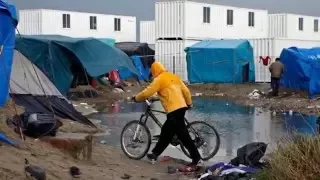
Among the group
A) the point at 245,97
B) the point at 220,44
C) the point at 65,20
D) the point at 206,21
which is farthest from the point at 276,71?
the point at 65,20

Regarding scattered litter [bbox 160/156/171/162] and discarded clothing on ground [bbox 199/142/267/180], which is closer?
discarded clothing on ground [bbox 199/142/267/180]

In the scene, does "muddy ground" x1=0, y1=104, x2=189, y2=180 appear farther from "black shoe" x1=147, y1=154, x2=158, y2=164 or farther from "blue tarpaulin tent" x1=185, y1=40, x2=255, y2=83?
"blue tarpaulin tent" x1=185, y1=40, x2=255, y2=83

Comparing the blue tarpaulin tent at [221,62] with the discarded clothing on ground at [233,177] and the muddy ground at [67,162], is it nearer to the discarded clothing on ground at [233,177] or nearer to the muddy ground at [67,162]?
the muddy ground at [67,162]

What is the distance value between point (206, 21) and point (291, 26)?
12455mm

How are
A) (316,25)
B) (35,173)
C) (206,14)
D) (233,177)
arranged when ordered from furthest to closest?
(316,25) → (206,14) → (233,177) → (35,173)

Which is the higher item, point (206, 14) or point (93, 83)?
point (206, 14)

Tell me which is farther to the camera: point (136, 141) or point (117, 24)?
point (117, 24)

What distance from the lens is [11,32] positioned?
1476cm

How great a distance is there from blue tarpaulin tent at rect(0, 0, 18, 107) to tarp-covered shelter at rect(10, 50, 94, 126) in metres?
0.95

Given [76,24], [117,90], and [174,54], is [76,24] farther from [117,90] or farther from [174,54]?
[117,90]

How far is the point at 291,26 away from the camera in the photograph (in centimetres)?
5503

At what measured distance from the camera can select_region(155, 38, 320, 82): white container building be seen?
127ft

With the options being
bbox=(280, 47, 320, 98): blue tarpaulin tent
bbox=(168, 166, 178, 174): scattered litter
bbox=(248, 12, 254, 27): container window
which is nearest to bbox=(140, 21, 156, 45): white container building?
bbox=(248, 12, 254, 27): container window

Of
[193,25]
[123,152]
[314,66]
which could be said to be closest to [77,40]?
[314,66]
